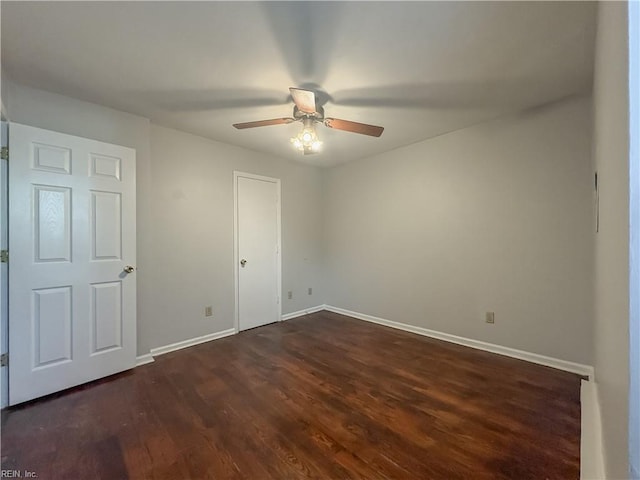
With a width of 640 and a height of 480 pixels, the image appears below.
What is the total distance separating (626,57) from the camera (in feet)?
1.84

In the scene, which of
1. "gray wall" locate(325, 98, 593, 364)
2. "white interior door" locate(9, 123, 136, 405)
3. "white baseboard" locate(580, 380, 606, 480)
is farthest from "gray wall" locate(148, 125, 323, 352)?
"white baseboard" locate(580, 380, 606, 480)

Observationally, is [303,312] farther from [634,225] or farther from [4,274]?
[634,225]

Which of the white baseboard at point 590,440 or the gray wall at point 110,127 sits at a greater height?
the gray wall at point 110,127

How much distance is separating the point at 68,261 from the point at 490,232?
4021 mm

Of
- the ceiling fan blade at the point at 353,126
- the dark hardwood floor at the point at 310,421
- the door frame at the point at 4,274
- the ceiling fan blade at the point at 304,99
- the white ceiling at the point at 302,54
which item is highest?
the white ceiling at the point at 302,54

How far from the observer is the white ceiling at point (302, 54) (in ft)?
4.79

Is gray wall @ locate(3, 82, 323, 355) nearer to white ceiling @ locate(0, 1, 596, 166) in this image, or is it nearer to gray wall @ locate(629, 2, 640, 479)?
white ceiling @ locate(0, 1, 596, 166)

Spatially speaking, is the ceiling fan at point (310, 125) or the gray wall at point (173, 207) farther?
the gray wall at point (173, 207)

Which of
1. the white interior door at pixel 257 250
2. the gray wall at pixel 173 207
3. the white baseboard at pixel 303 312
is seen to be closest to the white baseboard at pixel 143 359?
the gray wall at pixel 173 207

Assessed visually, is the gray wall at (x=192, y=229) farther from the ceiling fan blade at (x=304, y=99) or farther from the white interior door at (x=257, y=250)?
the ceiling fan blade at (x=304, y=99)

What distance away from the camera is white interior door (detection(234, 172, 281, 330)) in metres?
3.59

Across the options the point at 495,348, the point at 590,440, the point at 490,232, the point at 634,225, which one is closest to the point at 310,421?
the point at 590,440

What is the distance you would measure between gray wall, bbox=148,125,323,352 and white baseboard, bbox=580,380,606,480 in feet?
10.9

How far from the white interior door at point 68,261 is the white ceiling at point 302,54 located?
1.88ft
